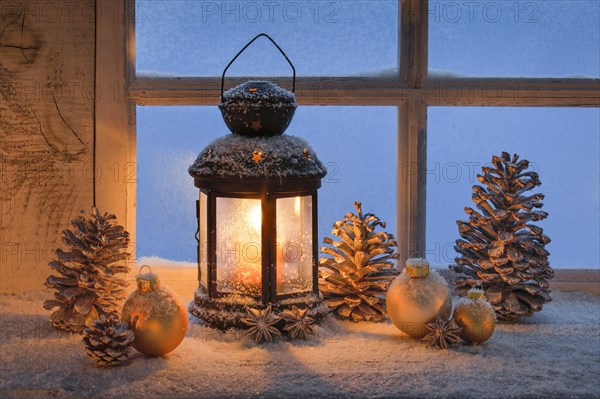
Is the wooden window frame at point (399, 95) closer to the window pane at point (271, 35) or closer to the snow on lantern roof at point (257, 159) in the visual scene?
the window pane at point (271, 35)

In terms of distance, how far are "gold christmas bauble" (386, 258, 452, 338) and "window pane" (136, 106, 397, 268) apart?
1.31ft

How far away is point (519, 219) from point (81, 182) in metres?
1.08

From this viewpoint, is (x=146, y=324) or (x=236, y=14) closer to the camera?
(x=146, y=324)

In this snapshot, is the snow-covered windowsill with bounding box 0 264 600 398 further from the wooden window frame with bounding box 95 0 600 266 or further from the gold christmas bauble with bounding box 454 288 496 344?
the wooden window frame with bounding box 95 0 600 266

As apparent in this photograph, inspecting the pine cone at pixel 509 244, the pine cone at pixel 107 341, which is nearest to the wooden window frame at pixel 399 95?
the pine cone at pixel 509 244

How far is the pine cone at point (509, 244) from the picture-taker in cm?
193

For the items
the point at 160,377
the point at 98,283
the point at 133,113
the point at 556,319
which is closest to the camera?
the point at 160,377

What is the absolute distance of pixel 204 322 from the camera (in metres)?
1.88

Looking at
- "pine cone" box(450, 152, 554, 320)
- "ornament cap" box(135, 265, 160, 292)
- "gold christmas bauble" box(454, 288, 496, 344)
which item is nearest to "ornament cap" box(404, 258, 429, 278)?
"gold christmas bauble" box(454, 288, 496, 344)

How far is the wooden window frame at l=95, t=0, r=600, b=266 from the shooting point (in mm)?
2119

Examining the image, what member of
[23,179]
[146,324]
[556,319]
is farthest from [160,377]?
[556,319]

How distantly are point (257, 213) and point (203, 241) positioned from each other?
0.57ft

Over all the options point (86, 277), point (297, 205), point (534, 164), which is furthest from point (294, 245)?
point (534, 164)

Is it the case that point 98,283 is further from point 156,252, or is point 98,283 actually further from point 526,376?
point 526,376
